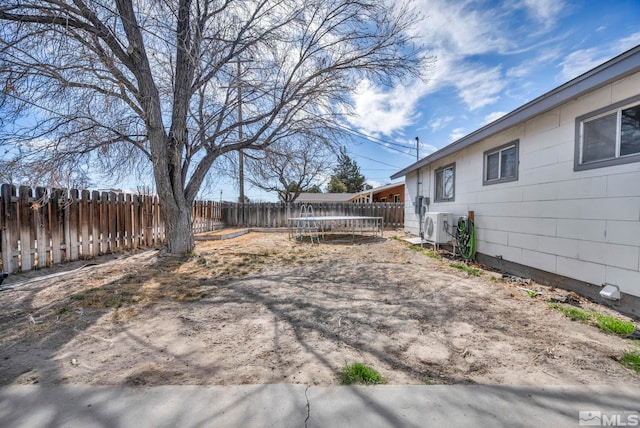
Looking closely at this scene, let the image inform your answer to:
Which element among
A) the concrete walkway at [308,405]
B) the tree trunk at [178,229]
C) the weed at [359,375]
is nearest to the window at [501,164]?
the concrete walkway at [308,405]

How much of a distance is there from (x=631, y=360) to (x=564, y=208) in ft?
7.86

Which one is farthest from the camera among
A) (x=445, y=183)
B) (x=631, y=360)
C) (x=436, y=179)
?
(x=436, y=179)

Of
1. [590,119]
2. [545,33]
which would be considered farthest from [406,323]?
[545,33]

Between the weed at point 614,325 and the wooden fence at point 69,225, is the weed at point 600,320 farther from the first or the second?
the wooden fence at point 69,225

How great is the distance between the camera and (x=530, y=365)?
6.54ft

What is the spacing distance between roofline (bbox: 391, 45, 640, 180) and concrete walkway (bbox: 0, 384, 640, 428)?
3.09m

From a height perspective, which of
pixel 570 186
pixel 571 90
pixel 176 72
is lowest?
pixel 570 186

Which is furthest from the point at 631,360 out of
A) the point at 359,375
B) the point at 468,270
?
the point at 468,270

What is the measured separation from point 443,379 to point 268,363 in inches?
47.7

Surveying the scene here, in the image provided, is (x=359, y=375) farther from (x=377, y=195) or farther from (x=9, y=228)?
(x=377, y=195)

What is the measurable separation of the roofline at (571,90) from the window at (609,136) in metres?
0.33

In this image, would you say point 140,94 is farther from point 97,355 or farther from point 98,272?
point 97,355

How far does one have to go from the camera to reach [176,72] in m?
5.92

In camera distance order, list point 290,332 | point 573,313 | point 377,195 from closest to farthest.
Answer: point 290,332
point 573,313
point 377,195
